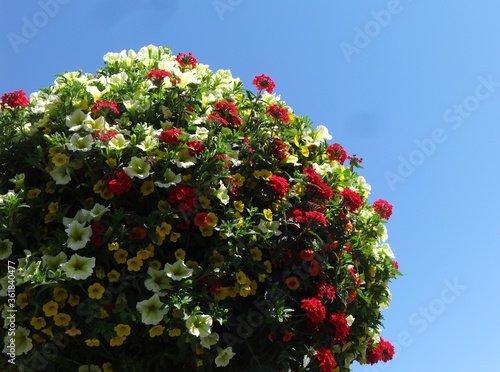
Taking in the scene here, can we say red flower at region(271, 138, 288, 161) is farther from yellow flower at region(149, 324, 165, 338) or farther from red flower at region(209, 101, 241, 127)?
yellow flower at region(149, 324, 165, 338)

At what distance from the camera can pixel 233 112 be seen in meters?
3.88

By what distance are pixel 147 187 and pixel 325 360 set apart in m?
1.40

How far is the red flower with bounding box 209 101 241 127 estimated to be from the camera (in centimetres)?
386

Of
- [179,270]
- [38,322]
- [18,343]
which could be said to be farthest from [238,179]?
[18,343]

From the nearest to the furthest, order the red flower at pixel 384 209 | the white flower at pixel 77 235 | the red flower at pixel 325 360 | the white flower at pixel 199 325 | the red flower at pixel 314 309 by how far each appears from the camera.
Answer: the white flower at pixel 199 325 < the white flower at pixel 77 235 < the red flower at pixel 314 309 < the red flower at pixel 325 360 < the red flower at pixel 384 209

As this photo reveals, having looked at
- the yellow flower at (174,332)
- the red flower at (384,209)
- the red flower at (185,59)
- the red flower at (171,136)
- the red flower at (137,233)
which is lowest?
the yellow flower at (174,332)

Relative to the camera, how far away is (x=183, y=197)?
3.30 metres

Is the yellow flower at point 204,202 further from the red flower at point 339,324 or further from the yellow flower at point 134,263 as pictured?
the red flower at point 339,324

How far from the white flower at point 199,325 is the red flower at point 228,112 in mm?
1286

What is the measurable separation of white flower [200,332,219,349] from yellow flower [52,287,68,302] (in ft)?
2.44

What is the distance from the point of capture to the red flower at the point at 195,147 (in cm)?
345

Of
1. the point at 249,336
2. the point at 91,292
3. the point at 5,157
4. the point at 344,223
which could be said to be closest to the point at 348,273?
the point at 344,223

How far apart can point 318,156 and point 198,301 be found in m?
1.42

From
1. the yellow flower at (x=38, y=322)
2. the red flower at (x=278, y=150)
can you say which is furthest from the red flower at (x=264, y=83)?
the yellow flower at (x=38, y=322)
